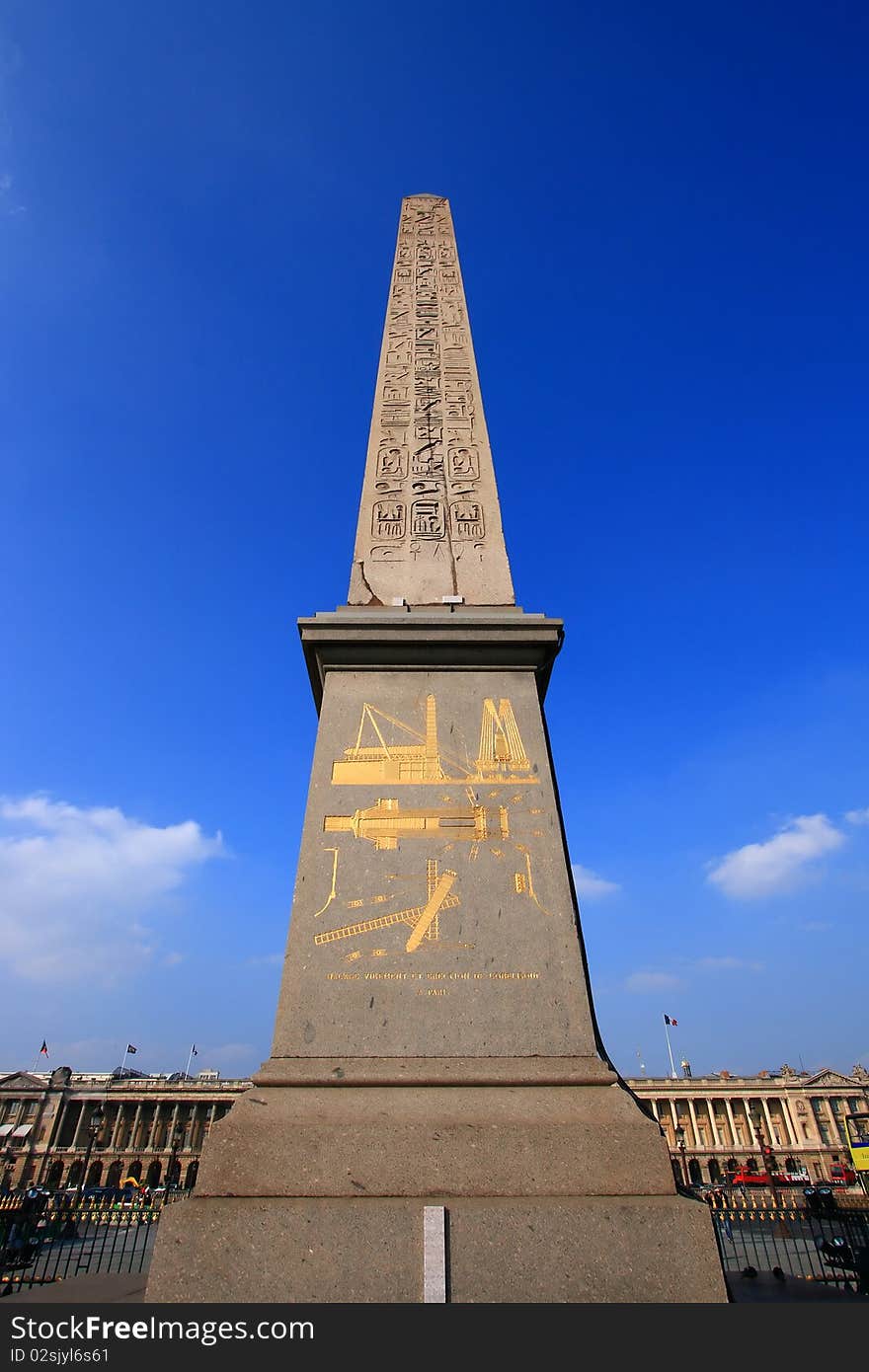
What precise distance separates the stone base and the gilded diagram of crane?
1463 millimetres

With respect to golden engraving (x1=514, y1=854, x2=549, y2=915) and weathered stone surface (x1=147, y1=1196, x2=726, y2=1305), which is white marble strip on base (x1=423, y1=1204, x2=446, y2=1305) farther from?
golden engraving (x1=514, y1=854, x2=549, y2=915)

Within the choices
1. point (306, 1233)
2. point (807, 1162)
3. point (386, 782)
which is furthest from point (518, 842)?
point (807, 1162)

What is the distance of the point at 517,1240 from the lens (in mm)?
2680

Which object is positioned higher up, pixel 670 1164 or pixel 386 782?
pixel 386 782

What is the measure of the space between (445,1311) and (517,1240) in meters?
0.36

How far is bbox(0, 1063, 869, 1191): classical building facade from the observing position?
54.6 meters

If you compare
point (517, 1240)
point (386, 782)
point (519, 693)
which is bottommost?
point (517, 1240)

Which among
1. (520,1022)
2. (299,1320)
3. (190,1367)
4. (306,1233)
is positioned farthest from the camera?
(520,1022)

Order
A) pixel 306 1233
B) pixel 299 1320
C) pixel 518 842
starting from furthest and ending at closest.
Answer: pixel 518 842 < pixel 306 1233 < pixel 299 1320

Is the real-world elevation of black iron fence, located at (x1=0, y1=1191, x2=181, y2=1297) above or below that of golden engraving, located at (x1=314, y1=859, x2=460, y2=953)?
below

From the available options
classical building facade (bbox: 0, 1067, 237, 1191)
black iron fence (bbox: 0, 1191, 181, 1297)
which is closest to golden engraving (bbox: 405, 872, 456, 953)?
black iron fence (bbox: 0, 1191, 181, 1297)

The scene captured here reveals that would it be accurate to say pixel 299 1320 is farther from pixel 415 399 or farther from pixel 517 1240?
pixel 415 399

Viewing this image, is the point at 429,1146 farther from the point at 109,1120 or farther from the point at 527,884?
the point at 109,1120

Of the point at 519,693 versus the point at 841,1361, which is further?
the point at 519,693
